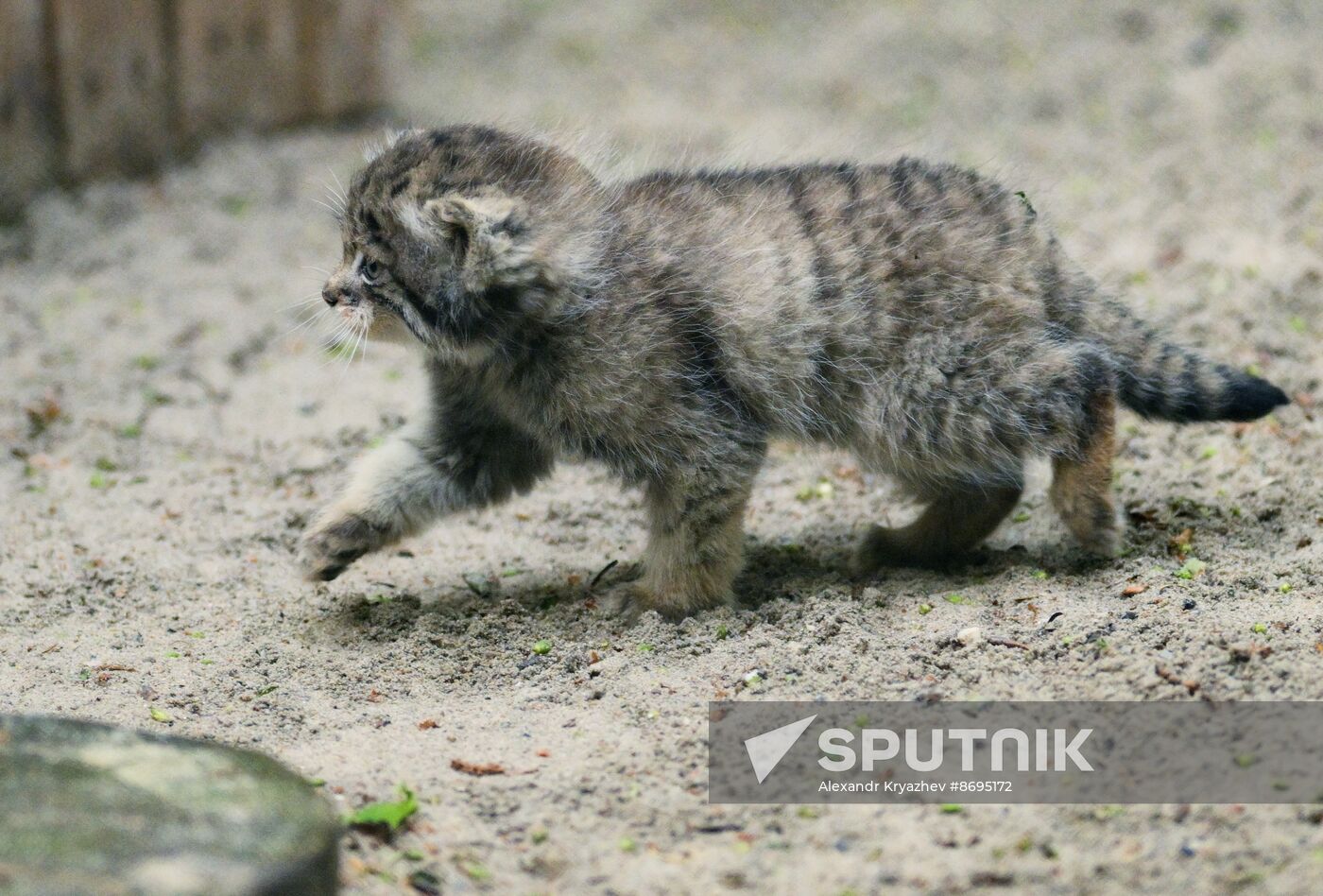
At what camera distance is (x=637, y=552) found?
18.6ft

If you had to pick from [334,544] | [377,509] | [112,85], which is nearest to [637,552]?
[377,509]

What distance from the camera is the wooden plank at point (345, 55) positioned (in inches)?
394

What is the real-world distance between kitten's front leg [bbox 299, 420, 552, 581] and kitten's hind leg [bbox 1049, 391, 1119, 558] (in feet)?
6.36

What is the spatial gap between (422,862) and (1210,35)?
28.3ft

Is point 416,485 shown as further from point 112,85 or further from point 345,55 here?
point 345,55

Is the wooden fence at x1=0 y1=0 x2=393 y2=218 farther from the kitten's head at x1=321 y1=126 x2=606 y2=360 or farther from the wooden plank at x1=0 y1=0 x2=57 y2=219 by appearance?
the kitten's head at x1=321 y1=126 x2=606 y2=360

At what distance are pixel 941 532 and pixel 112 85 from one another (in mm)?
6517

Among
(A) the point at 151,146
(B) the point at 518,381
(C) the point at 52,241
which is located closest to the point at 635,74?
(A) the point at 151,146

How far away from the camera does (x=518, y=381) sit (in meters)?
4.85

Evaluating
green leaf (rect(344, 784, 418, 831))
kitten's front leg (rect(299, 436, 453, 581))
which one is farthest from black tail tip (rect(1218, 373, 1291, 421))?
green leaf (rect(344, 784, 418, 831))

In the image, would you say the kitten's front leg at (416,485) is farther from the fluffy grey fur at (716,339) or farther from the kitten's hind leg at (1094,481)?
the kitten's hind leg at (1094,481)

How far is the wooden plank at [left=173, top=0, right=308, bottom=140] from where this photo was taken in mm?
9375

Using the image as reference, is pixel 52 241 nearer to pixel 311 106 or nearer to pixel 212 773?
pixel 311 106

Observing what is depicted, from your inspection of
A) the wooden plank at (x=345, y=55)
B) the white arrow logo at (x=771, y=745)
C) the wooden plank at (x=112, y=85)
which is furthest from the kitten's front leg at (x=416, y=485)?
the wooden plank at (x=345, y=55)
